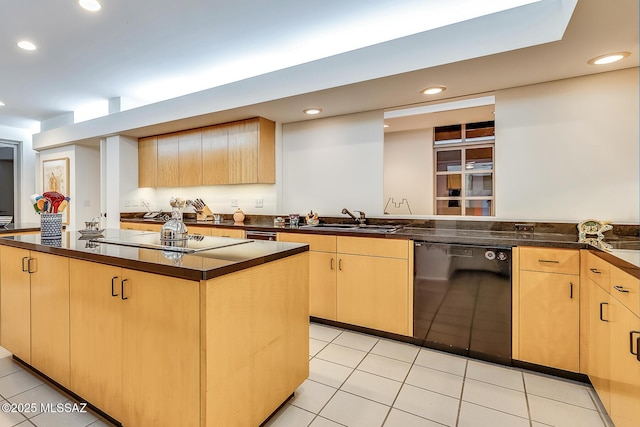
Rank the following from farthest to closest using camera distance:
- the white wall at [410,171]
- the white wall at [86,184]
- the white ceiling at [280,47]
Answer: the white wall at [410,171] < the white wall at [86,184] < the white ceiling at [280,47]

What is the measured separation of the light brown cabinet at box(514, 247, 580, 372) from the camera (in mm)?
1968

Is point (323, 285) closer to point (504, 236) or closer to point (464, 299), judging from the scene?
point (464, 299)

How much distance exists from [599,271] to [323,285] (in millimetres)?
1971

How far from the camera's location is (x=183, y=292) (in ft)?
4.03

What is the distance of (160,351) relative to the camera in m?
1.30

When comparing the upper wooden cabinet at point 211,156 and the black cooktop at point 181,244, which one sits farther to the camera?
the upper wooden cabinet at point 211,156

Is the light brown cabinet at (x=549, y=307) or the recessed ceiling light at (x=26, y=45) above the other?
the recessed ceiling light at (x=26, y=45)

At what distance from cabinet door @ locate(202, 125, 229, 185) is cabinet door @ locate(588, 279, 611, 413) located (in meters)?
3.57

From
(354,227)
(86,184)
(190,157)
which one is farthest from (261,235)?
(86,184)

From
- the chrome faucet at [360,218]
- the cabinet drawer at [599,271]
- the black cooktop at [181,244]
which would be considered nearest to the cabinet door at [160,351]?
the black cooktop at [181,244]

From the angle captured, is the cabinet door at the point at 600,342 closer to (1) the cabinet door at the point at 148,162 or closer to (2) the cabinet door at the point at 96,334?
(2) the cabinet door at the point at 96,334

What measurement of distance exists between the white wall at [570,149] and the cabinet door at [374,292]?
1.09m

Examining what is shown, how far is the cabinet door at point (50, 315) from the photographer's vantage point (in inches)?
67.3

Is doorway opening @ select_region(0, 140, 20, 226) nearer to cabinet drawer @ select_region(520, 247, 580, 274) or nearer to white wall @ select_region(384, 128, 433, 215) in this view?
white wall @ select_region(384, 128, 433, 215)
